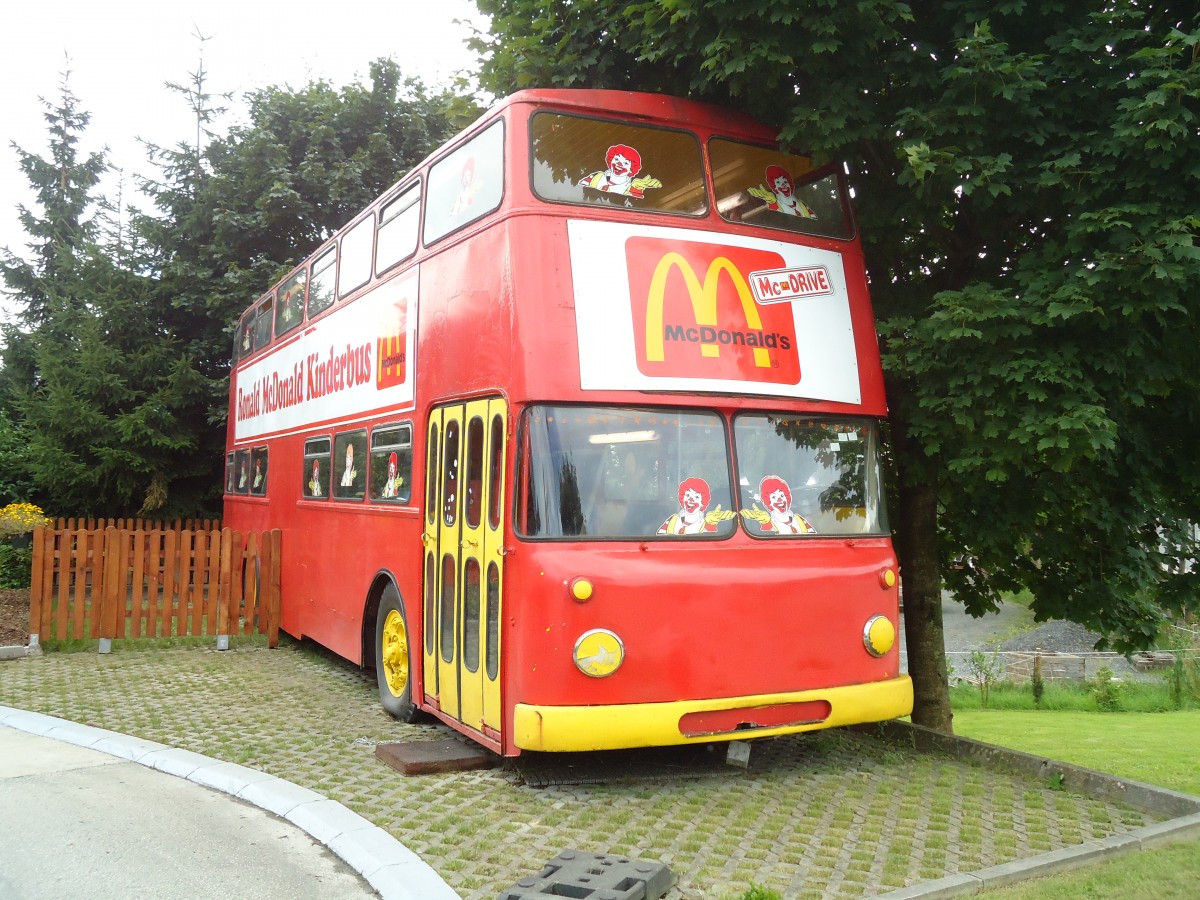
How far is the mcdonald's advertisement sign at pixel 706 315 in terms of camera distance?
664 centimetres

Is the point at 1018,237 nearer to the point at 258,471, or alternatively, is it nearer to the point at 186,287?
the point at 258,471

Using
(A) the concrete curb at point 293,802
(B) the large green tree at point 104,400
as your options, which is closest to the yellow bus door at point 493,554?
(A) the concrete curb at point 293,802

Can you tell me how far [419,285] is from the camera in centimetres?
860

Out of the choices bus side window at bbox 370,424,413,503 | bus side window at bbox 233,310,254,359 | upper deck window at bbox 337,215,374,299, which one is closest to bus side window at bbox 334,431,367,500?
bus side window at bbox 370,424,413,503

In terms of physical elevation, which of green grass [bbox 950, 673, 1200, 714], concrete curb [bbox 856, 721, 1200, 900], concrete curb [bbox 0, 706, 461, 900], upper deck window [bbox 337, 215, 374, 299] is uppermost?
upper deck window [bbox 337, 215, 374, 299]

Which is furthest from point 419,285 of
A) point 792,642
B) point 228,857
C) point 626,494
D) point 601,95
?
point 228,857

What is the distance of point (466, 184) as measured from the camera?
7789mm

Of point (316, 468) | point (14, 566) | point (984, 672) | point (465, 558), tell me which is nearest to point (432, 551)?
point (465, 558)

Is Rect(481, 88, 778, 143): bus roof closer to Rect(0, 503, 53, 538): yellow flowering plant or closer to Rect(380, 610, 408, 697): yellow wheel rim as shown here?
Rect(380, 610, 408, 697): yellow wheel rim

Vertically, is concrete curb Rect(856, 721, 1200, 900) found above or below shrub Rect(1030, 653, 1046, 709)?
above

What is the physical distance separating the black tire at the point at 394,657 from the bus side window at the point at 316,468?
232 centimetres

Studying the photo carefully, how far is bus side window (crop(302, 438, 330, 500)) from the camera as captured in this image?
11258 mm

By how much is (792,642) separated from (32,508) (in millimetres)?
18600

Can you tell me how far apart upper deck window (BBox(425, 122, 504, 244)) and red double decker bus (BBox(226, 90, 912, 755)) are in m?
0.03
